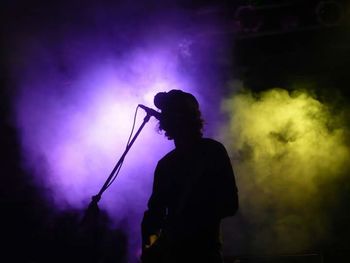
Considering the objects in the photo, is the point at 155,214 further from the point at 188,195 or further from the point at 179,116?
the point at 179,116

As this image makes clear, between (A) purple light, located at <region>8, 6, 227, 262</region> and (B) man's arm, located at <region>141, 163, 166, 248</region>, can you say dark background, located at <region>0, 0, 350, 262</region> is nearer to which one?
(A) purple light, located at <region>8, 6, 227, 262</region>

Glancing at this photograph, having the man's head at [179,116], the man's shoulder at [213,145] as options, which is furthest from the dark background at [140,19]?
the man's shoulder at [213,145]

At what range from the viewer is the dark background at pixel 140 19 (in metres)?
5.41

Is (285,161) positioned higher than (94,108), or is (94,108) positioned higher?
(94,108)

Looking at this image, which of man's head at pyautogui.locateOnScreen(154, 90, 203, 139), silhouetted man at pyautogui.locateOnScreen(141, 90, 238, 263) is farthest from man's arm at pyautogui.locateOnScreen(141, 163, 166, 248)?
man's head at pyautogui.locateOnScreen(154, 90, 203, 139)

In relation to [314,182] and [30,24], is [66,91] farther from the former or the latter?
[314,182]

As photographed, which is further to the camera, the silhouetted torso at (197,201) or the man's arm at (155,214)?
the man's arm at (155,214)

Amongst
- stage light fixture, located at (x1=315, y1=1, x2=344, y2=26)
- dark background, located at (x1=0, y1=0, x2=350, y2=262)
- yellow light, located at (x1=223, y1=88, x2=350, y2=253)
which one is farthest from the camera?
yellow light, located at (x1=223, y1=88, x2=350, y2=253)

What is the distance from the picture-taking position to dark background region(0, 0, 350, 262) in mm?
5414

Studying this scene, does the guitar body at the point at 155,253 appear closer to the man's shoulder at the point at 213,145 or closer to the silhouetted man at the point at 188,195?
the silhouetted man at the point at 188,195

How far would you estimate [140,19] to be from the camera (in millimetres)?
5664

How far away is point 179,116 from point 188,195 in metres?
0.52

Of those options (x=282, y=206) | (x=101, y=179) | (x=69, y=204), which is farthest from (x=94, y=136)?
(x=282, y=206)

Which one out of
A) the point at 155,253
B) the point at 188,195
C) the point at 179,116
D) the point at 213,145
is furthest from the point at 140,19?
the point at 155,253
